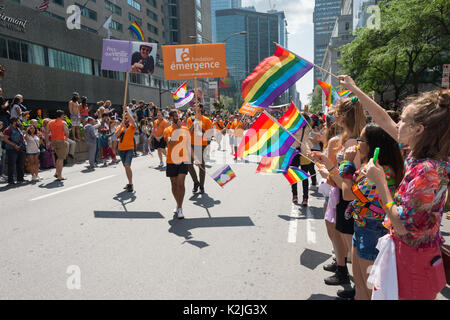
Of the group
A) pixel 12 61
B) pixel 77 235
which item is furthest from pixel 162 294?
pixel 12 61

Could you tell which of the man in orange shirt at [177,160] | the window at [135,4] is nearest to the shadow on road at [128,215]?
the man in orange shirt at [177,160]

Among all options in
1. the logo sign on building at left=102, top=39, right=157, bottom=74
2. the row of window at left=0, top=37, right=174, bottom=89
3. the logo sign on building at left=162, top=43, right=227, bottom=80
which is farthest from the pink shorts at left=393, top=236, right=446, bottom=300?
the row of window at left=0, top=37, right=174, bottom=89

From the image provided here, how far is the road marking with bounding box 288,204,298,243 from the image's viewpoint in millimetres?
4938

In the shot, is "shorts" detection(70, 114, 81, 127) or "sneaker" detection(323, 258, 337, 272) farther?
"shorts" detection(70, 114, 81, 127)

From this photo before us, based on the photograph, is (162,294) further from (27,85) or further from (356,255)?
(27,85)

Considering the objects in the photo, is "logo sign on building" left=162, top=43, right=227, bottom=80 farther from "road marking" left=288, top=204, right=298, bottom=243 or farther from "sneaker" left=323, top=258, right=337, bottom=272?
"sneaker" left=323, top=258, right=337, bottom=272

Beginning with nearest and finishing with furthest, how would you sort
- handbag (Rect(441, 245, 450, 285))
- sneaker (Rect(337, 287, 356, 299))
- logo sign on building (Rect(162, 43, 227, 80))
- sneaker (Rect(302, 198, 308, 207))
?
handbag (Rect(441, 245, 450, 285)), sneaker (Rect(337, 287, 356, 299)), sneaker (Rect(302, 198, 308, 207)), logo sign on building (Rect(162, 43, 227, 80))

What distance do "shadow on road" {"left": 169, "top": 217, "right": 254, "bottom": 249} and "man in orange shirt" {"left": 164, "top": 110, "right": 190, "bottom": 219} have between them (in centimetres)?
25

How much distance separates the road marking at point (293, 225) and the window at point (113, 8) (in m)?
48.0

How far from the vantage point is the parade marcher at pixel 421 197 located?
1828mm

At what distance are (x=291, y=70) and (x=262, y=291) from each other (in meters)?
2.71

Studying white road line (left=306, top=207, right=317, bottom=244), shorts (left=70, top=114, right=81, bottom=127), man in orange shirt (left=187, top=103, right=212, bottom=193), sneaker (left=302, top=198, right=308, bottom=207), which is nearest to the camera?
white road line (left=306, top=207, right=317, bottom=244)

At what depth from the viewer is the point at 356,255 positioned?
104 inches

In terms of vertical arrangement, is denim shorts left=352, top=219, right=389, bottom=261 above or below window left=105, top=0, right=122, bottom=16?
below
